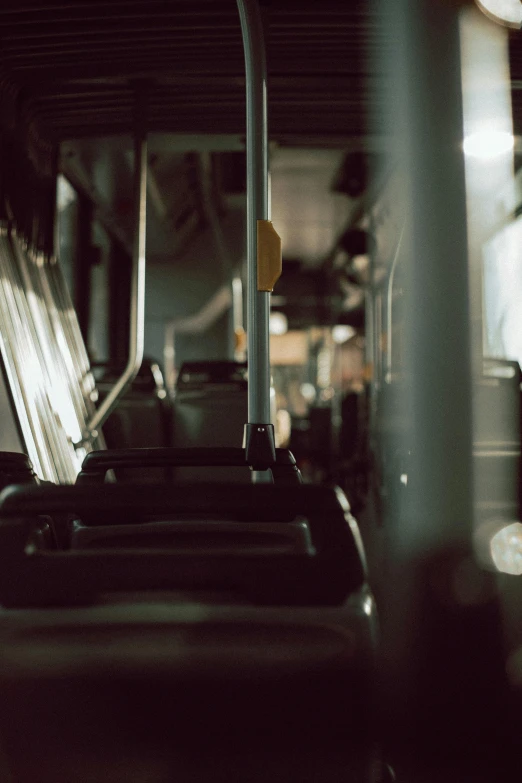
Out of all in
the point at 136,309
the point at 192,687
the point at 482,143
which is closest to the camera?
the point at 192,687

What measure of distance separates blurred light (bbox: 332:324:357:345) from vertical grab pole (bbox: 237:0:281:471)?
1248cm

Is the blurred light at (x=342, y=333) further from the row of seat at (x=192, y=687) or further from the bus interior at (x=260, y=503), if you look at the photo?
the row of seat at (x=192, y=687)

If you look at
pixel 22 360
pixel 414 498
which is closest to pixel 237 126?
pixel 22 360

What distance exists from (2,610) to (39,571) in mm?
82

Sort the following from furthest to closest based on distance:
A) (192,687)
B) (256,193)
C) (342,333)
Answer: (342,333)
(256,193)
(192,687)

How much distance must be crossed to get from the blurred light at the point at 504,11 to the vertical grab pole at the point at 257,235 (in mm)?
544

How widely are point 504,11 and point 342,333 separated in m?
12.8

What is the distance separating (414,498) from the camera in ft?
5.19

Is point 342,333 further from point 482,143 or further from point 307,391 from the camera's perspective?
point 482,143

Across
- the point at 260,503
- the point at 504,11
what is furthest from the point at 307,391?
the point at 260,503

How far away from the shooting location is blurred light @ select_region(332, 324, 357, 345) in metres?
14.2

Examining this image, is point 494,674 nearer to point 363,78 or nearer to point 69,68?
point 363,78

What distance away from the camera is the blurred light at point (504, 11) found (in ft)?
5.26

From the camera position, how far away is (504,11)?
179cm
